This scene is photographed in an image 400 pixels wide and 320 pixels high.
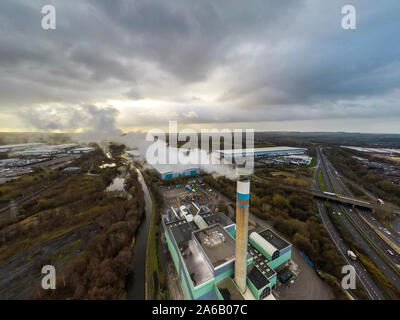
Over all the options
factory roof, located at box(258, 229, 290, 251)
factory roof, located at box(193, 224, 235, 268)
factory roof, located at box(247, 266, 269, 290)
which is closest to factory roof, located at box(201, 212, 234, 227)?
factory roof, located at box(193, 224, 235, 268)

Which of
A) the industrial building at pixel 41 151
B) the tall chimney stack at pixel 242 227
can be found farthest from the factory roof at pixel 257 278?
the industrial building at pixel 41 151

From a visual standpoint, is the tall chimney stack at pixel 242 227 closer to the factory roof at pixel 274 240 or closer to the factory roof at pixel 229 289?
the factory roof at pixel 229 289

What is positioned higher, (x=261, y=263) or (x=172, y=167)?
(x=172, y=167)

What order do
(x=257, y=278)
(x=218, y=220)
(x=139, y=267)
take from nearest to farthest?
(x=257, y=278), (x=139, y=267), (x=218, y=220)

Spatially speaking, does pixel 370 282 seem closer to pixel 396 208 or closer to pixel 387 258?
pixel 387 258

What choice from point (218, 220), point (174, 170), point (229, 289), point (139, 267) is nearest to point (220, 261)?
point (229, 289)

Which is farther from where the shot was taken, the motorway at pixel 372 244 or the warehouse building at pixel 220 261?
the motorway at pixel 372 244

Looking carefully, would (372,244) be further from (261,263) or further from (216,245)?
(216,245)
